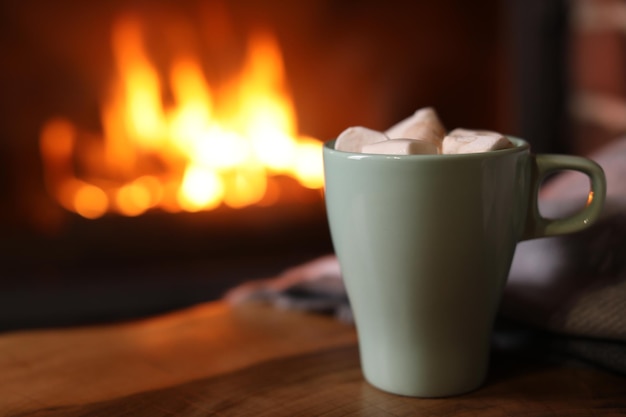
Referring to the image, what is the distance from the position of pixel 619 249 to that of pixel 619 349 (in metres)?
0.06

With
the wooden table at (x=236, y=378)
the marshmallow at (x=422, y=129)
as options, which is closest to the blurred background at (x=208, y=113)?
the wooden table at (x=236, y=378)

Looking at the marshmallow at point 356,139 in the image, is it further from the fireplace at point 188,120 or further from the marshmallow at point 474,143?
the fireplace at point 188,120

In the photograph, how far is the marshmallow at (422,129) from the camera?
451mm

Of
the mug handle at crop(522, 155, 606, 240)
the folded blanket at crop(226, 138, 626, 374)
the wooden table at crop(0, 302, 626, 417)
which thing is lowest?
the wooden table at crop(0, 302, 626, 417)

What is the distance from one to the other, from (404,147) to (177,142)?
1.10 meters

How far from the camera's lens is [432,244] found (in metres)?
0.42

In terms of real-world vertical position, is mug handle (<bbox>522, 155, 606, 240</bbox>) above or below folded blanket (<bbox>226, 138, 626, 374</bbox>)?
above

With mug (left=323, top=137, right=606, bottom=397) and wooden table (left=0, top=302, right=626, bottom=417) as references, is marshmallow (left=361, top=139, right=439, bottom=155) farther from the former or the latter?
wooden table (left=0, top=302, right=626, bottom=417)

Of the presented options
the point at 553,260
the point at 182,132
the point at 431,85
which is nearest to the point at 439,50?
the point at 431,85

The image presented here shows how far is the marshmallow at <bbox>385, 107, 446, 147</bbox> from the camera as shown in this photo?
451 mm

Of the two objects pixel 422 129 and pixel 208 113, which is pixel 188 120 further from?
pixel 422 129

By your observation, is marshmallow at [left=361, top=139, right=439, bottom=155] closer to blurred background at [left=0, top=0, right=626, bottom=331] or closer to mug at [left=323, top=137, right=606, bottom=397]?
mug at [left=323, top=137, right=606, bottom=397]

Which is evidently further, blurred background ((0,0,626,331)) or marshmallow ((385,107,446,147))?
blurred background ((0,0,626,331))

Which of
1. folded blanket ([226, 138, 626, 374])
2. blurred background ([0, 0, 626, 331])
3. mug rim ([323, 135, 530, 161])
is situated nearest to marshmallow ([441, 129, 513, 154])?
mug rim ([323, 135, 530, 161])
